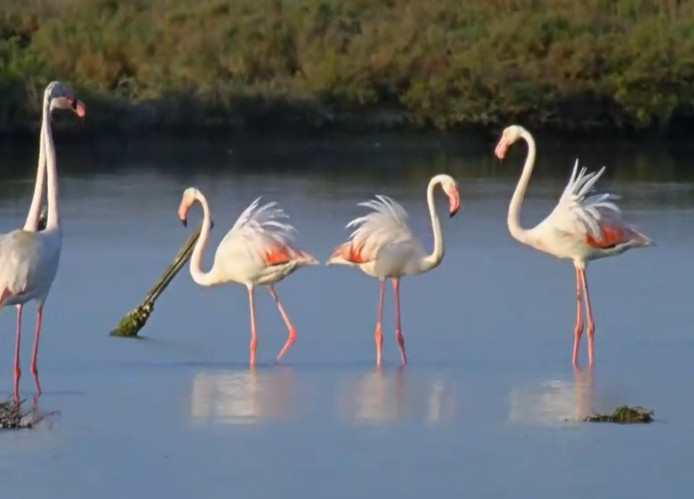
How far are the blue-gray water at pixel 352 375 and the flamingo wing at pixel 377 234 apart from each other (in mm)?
502

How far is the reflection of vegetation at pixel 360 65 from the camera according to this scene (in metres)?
24.7

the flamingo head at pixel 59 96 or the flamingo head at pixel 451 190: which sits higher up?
the flamingo head at pixel 59 96

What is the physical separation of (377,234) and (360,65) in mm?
16271

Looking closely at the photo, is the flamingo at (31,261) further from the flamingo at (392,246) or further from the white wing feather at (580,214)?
the white wing feather at (580,214)

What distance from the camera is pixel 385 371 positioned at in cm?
907

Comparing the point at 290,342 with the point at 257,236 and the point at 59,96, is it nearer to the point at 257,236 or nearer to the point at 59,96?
the point at 257,236

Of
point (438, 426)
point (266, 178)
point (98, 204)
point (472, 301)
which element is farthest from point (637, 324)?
point (266, 178)

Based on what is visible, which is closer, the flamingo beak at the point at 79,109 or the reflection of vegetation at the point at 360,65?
the flamingo beak at the point at 79,109

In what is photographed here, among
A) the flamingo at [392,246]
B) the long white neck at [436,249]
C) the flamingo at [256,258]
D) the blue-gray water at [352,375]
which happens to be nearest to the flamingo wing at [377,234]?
the flamingo at [392,246]

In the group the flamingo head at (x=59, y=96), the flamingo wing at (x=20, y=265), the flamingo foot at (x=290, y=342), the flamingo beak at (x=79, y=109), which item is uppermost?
the flamingo head at (x=59, y=96)

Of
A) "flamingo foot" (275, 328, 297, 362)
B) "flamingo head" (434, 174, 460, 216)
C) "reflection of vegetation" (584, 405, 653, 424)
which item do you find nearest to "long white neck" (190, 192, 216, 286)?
"flamingo foot" (275, 328, 297, 362)

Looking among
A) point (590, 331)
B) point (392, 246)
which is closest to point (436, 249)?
point (392, 246)

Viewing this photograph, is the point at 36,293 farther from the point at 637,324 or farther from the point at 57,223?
the point at 637,324

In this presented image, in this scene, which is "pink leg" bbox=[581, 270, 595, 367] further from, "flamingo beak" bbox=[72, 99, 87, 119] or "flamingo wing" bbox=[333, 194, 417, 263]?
"flamingo beak" bbox=[72, 99, 87, 119]
